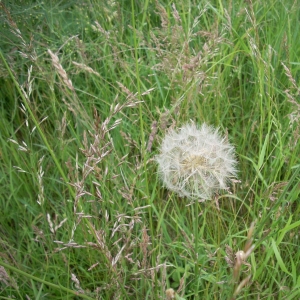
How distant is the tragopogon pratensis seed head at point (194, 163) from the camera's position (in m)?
1.36

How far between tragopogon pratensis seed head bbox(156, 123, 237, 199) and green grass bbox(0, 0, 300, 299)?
0.28ft

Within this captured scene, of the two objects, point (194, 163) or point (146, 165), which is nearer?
point (194, 163)

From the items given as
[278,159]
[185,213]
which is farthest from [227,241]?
[278,159]

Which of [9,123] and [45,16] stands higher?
[45,16]

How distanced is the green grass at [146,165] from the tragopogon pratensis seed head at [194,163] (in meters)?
0.08

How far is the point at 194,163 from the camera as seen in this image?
1.37 m

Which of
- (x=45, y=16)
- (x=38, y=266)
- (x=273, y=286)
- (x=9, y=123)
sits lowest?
(x=273, y=286)

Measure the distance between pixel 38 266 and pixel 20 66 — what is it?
132cm

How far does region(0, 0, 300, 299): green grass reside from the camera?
5.08ft

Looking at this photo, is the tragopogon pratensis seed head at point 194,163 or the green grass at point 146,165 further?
the green grass at point 146,165

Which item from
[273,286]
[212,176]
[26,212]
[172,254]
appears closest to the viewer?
[212,176]

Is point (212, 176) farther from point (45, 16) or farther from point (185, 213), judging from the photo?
point (45, 16)

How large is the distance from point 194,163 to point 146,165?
658mm

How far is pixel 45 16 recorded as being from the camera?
2494 millimetres
